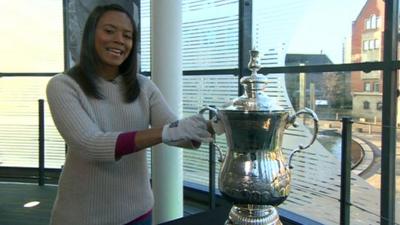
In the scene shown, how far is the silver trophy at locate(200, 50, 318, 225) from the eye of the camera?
0.97 m

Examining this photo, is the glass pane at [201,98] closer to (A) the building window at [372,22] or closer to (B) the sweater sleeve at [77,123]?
(A) the building window at [372,22]

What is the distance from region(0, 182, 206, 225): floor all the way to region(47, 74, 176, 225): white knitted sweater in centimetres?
194

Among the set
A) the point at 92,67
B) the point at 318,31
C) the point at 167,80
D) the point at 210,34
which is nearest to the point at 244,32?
the point at 210,34

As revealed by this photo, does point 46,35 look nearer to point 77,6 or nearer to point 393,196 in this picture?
point 77,6

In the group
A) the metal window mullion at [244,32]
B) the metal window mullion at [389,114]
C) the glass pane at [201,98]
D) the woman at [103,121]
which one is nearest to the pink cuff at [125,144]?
the woman at [103,121]

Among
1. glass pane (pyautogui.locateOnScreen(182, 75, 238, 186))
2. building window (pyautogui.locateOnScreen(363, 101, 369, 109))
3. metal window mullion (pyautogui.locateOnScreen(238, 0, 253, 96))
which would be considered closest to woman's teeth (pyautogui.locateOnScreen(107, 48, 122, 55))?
building window (pyautogui.locateOnScreen(363, 101, 369, 109))

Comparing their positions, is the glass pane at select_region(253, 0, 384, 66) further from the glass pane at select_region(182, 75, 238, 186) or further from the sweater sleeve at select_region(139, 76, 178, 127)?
the sweater sleeve at select_region(139, 76, 178, 127)

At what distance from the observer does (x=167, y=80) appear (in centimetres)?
245

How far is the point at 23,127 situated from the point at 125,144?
3.66 m

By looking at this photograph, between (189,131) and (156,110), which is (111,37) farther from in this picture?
(189,131)

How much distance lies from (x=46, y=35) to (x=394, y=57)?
3.40 meters

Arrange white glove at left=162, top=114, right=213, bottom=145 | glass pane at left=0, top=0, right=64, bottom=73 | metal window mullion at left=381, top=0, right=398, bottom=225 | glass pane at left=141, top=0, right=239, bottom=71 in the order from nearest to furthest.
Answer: white glove at left=162, top=114, right=213, bottom=145, metal window mullion at left=381, top=0, right=398, bottom=225, glass pane at left=141, top=0, right=239, bottom=71, glass pane at left=0, top=0, right=64, bottom=73

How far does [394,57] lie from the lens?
6.81 ft

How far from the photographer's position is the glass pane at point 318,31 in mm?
2262
